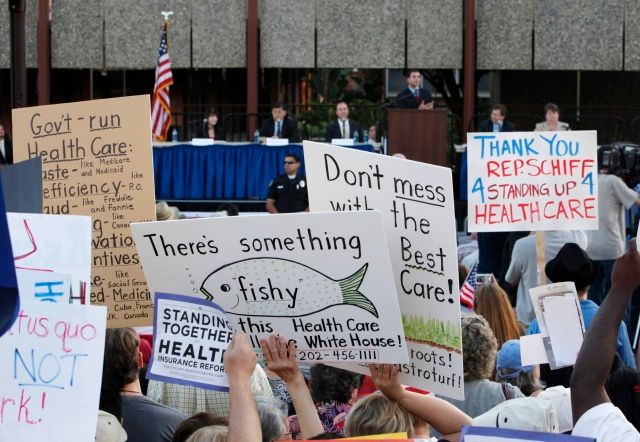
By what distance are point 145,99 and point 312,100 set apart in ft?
78.6

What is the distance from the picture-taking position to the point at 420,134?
17.1 m

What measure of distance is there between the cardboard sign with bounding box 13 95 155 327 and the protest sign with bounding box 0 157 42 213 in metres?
0.66

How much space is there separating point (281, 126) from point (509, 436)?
619 inches

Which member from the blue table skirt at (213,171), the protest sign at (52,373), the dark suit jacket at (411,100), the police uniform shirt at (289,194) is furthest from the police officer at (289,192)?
the protest sign at (52,373)

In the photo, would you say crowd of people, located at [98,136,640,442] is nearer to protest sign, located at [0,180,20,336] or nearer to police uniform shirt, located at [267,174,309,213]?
protest sign, located at [0,180,20,336]

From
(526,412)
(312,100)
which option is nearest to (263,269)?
(526,412)

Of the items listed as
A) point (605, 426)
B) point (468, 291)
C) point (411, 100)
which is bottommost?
point (468, 291)

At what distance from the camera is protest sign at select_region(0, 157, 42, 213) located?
16.3 ft

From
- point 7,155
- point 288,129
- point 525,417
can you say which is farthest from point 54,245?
point 288,129

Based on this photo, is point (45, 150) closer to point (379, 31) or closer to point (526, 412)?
point (526, 412)

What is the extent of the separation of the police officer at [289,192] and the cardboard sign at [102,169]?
9797 mm

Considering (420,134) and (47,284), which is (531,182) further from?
(420,134)

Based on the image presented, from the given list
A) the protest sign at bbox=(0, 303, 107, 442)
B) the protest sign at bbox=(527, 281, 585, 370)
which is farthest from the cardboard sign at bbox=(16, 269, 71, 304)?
the protest sign at bbox=(527, 281, 585, 370)

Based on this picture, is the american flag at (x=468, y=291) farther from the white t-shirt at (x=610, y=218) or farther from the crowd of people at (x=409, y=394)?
the white t-shirt at (x=610, y=218)
